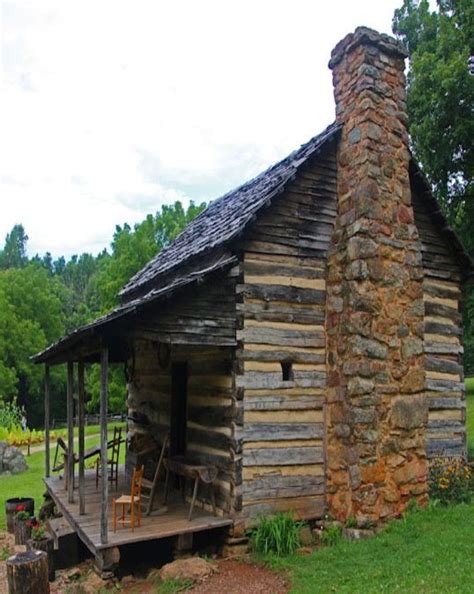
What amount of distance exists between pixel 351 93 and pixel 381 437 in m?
5.27

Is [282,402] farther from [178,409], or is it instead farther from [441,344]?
[441,344]

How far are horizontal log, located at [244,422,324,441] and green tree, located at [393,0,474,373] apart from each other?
1245 cm

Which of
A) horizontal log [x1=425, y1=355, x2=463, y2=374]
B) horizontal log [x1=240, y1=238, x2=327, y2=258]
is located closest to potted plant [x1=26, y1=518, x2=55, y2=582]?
horizontal log [x1=240, y1=238, x2=327, y2=258]

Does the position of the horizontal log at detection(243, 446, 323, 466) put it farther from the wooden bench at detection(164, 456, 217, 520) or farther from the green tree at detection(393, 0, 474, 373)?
the green tree at detection(393, 0, 474, 373)

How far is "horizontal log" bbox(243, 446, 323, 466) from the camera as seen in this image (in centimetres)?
830

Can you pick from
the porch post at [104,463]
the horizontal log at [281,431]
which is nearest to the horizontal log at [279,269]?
the horizontal log at [281,431]

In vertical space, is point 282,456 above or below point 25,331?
below

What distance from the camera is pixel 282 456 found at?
28.1 ft

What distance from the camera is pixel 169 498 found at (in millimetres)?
9773

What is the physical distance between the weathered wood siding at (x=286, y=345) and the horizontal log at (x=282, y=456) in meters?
0.01

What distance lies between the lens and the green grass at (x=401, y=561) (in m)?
6.25

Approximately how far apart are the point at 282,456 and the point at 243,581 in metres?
1.90

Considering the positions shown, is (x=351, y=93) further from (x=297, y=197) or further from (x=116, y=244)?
(x=116, y=244)

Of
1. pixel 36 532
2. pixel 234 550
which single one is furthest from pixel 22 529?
pixel 234 550
